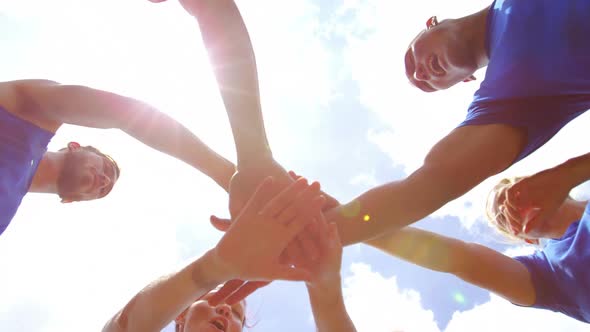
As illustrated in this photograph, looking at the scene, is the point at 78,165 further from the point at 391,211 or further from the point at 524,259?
the point at 524,259

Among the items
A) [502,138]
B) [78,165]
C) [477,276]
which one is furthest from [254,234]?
[78,165]

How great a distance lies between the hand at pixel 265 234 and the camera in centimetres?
214

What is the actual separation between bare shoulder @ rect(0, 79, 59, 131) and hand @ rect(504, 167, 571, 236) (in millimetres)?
3327

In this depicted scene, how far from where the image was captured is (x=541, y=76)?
2211mm

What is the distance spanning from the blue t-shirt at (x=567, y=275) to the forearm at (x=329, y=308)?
1419mm

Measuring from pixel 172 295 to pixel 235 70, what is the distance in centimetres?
132

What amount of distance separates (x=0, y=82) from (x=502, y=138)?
3.40m

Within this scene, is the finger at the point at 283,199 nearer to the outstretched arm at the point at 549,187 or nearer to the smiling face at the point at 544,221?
the outstretched arm at the point at 549,187

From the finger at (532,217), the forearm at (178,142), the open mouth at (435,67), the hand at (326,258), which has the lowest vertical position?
the hand at (326,258)

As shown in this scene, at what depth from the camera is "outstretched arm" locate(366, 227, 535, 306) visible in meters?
2.74

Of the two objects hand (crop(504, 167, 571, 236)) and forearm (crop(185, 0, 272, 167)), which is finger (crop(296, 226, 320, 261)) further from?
hand (crop(504, 167, 571, 236))

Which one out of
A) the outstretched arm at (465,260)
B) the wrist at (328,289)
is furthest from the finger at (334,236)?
the outstretched arm at (465,260)

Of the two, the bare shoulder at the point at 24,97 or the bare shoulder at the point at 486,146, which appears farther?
the bare shoulder at the point at 24,97

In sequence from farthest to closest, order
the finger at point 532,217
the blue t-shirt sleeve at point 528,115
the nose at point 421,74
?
the nose at point 421,74
the finger at point 532,217
the blue t-shirt sleeve at point 528,115
